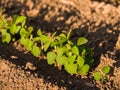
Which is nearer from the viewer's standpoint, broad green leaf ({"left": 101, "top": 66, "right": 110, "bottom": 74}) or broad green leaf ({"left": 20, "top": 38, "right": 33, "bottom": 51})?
broad green leaf ({"left": 101, "top": 66, "right": 110, "bottom": 74})

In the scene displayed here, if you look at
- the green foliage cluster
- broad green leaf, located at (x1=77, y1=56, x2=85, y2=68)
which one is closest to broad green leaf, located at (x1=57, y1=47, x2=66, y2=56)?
the green foliage cluster

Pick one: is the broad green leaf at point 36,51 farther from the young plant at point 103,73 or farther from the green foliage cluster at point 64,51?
the young plant at point 103,73

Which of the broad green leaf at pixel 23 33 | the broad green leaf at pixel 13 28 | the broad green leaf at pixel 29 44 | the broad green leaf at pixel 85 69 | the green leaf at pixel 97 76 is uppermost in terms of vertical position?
the broad green leaf at pixel 13 28

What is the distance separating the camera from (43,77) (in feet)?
9.25

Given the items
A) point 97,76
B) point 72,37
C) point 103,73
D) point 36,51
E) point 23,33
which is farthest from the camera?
point 72,37

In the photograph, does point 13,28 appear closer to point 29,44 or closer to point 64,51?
point 29,44

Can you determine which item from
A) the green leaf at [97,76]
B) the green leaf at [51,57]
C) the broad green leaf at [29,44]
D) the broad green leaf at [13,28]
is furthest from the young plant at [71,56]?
the broad green leaf at [13,28]

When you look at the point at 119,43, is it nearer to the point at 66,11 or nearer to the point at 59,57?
the point at 59,57

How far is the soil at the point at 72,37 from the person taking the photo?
2766 mm

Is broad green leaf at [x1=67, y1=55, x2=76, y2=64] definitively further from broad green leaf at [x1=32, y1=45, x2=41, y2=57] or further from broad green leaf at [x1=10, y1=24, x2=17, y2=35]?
broad green leaf at [x1=10, y1=24, x2=17, y2=35]

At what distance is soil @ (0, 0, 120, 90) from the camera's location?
2.77 m

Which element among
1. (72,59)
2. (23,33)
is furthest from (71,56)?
(23,33)

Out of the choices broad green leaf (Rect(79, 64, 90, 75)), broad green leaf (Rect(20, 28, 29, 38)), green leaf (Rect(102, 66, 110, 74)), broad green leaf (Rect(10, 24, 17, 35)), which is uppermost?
broad green leaf (Rect(10, 24, 17, 35))

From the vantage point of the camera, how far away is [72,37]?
11.5 ft
